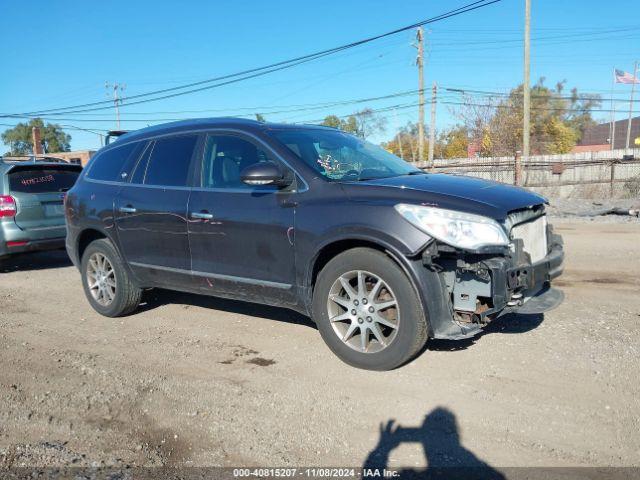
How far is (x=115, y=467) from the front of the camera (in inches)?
115

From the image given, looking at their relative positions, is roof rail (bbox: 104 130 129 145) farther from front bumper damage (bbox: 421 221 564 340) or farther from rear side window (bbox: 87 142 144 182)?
front bumper damage (bbox: 421 221 564 340)

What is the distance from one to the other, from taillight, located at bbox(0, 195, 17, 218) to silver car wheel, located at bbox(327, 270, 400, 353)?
6.46 metres

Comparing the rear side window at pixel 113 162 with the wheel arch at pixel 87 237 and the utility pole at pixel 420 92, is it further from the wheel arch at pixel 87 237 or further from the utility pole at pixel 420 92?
the utility pole at pixel 420 92

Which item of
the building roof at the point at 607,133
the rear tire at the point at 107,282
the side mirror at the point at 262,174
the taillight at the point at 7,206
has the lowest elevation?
the building roof at the point at 607,133

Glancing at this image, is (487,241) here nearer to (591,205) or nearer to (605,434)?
(605,434)

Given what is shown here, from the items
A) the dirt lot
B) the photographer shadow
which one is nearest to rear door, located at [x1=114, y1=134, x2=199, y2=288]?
the dirt lot

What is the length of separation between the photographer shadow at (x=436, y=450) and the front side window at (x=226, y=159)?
7.94ft

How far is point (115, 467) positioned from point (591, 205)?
16668 mm

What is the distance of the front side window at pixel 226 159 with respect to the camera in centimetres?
475


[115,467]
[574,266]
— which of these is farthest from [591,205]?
[115,467]

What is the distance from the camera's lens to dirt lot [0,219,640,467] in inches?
119

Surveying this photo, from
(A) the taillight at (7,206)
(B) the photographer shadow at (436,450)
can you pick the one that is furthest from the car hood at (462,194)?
(A) the taillight at (7,206)

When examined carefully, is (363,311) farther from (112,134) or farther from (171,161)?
(112,134)

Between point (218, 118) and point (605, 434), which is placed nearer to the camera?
point (605, 434)
